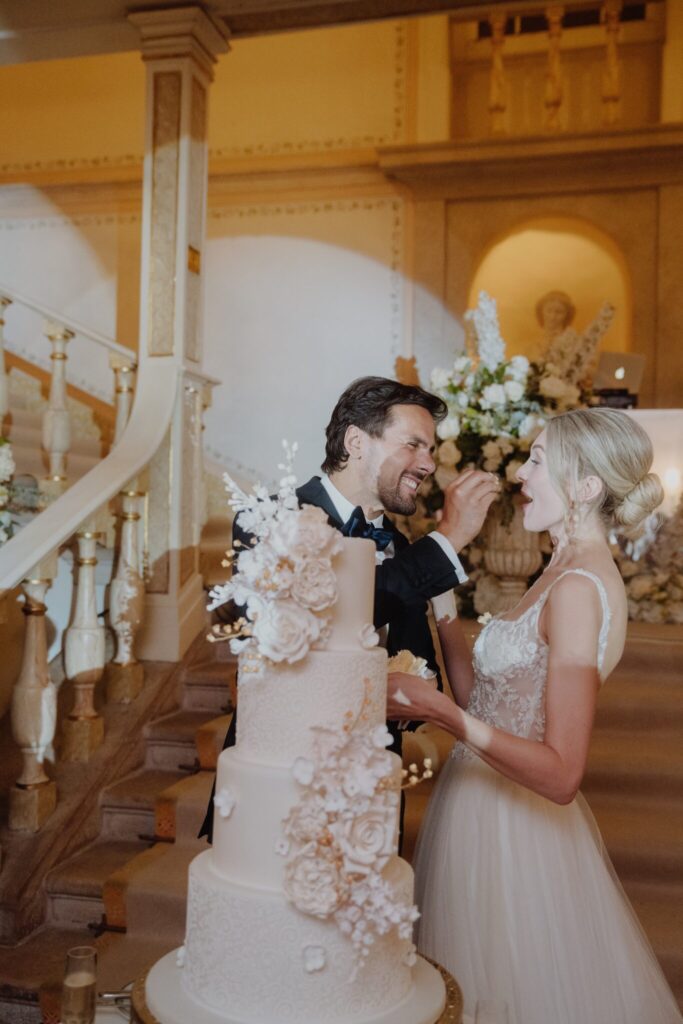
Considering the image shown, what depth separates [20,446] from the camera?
18.2 feet

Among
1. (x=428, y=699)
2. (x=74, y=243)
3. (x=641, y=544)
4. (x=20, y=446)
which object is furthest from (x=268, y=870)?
(x=74, y=243)

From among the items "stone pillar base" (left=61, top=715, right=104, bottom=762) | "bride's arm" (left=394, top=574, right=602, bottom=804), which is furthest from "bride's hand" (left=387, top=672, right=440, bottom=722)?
"stone pillar base" (left=61, top=715, right=104, bottom=762)

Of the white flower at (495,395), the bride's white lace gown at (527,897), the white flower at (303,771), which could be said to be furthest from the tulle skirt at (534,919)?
the white flower at (495,395)

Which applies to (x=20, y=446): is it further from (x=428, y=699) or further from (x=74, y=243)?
(x=428, y=699)

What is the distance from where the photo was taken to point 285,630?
1.47 metres

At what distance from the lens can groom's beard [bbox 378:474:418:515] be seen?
87.0 inches

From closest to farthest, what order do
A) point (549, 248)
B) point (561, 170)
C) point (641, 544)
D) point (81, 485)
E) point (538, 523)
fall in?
point (538, 523)
point (81, 485)
point (641, 544)
point (561, 170)
point (549, 248)

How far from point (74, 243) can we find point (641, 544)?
16.8 feet

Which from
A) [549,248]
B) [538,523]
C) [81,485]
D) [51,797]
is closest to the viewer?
[538,523]

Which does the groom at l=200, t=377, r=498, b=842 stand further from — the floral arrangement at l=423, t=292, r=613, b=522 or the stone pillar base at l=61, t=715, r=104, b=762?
the floral arrangement at l=423, t=292, r=613, b=522

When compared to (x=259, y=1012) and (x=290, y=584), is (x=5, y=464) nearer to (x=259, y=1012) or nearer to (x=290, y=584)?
(x=290, y=584)

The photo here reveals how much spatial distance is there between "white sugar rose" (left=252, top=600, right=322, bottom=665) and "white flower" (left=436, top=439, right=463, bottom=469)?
2.95 m

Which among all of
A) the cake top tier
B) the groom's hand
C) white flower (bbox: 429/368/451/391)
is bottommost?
the cake top tier

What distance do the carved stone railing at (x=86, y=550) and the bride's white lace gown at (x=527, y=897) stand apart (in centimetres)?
180
